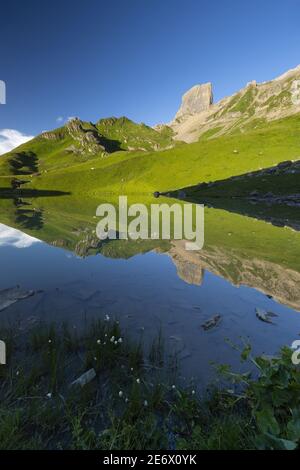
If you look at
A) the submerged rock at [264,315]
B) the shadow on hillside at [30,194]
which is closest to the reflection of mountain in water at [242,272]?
the submerged rock at [264,315]

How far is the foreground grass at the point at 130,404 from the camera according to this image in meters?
5.69

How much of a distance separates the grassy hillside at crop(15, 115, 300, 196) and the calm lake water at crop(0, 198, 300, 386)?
90802 millimetres

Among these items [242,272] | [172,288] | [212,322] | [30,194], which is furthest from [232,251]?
[30,194]

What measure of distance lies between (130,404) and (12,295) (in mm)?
10148

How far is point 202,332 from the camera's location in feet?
38.6

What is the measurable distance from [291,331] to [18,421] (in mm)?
10079

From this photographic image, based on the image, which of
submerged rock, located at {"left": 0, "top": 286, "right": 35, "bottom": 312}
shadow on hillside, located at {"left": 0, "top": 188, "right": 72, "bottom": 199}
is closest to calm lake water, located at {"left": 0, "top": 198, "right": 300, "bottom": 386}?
submerged rock, located at {"left": 0, "top": 286, "right": 35, "bottom": 312}

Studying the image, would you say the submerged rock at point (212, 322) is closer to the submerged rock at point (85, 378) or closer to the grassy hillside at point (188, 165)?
the submerged rock at point (85, 378)

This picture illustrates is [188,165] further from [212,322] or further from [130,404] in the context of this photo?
[130,404]

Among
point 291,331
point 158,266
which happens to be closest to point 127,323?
point 291,331

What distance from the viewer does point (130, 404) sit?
270 inches

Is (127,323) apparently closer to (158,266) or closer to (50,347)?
(50,347)

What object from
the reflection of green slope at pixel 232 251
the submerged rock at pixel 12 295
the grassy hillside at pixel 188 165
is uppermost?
the grassy hillside at pixel 188 165

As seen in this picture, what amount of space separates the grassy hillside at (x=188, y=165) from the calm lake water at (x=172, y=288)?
90802 mm
